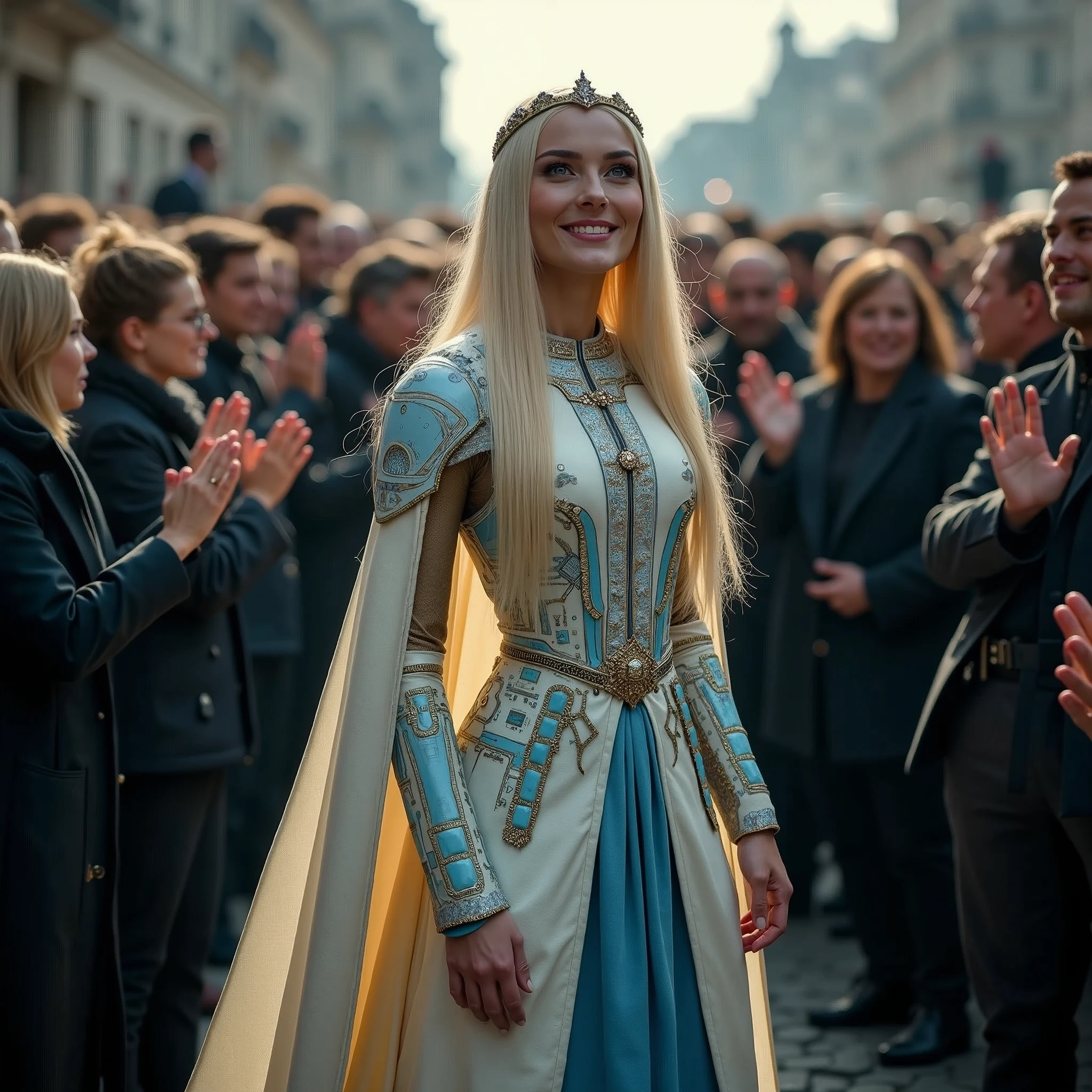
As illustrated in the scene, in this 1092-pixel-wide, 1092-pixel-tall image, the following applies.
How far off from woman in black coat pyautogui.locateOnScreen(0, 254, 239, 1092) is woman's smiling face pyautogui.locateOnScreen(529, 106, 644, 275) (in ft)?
3.62

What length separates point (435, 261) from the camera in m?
6.71

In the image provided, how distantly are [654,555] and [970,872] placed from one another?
57.4 inches

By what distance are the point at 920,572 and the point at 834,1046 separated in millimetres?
1437

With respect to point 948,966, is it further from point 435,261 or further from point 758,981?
point 435,261

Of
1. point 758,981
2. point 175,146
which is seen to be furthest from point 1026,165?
point 758,981

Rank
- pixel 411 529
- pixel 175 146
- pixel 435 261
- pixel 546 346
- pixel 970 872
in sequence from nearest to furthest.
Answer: pixel 411 529 < pixel 546 346 < pixel 970 872 < pixel 435 261 < pixel 175 146

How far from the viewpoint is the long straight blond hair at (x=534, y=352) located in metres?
2.62

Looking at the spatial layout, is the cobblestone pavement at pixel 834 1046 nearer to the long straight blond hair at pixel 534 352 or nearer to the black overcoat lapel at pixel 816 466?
the black overcoat lapel at pixel 816 466

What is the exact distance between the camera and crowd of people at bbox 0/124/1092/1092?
3162 millimetres

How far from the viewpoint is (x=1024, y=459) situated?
343cm

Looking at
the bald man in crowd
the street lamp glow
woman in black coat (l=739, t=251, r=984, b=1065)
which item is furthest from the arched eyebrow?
the street lamp glow

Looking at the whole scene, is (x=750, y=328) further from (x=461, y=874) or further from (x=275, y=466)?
(x=461, y=874)

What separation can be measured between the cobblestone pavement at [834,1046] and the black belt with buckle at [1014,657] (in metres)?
1.39

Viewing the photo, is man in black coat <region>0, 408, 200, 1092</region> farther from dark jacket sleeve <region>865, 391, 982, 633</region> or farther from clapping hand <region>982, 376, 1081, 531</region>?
dark jacket sleeve <region>865, 391, 982, 633</region>
